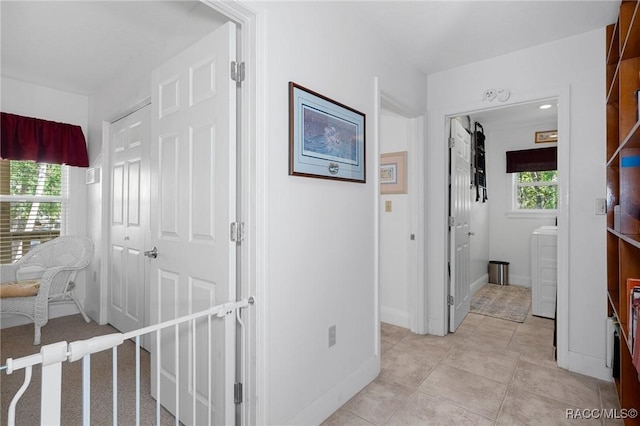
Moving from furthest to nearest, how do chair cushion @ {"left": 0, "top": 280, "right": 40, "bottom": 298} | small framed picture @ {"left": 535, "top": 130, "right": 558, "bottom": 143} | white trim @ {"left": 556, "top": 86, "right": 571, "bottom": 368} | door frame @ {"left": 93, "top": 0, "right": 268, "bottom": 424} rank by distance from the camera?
small framed picture @ {"left": 535, "top": 130, "right": 558, "bottom": 143}
chair cushion @ {"left": 0, "top": 280, "right": 40, "bottom": 298}
white trim @ {"left": 556, "top": 86, "right": 571, "bottom": 368}
door frame @ {"left": 93, "top": 0, "right": 268, "bottom": 424}

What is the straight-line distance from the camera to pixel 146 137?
2689 millimetres

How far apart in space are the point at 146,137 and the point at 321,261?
1.92 meters

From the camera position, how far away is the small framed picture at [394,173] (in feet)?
10.5

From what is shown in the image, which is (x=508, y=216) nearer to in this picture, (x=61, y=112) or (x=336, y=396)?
(x=336, y=396)

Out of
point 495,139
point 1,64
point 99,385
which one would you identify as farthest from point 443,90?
point 1,64

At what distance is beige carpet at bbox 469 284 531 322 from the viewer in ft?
11.8

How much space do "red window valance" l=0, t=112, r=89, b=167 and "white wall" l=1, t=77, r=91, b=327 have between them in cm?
15

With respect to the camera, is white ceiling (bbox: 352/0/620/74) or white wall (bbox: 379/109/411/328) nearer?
white ceiling (bbox: 352/0/620/74)

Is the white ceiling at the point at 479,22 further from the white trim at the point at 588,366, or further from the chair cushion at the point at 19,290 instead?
the chair cushion at the point at 19,290

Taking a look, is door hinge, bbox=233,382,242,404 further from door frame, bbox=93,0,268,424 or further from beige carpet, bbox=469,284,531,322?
beige carpet, bbox=469,284,531,322

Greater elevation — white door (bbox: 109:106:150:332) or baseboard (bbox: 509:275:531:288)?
white door (bbox: 109:106:150:332)

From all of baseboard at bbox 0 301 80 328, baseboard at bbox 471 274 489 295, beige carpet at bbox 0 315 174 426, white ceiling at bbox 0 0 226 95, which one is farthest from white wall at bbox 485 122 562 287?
baseboard at bbox 0 301 80 328

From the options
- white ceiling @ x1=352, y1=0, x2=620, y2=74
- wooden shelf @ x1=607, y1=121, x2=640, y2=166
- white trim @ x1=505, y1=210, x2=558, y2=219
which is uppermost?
white ceiling @ x1=352, y1=0, x2=620, y2=74

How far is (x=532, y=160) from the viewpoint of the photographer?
477cm
